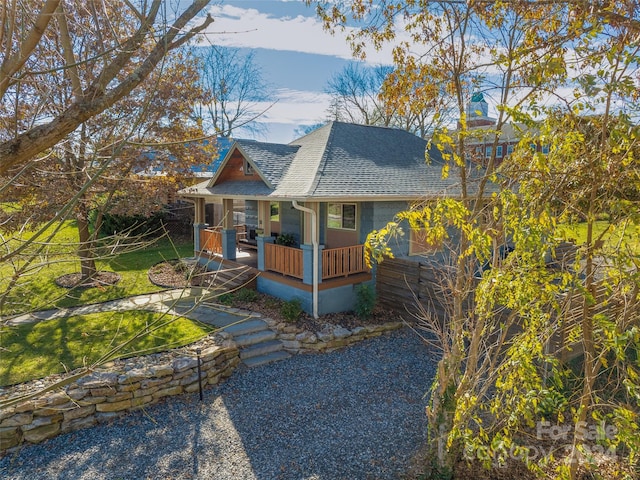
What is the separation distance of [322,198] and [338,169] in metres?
2.21

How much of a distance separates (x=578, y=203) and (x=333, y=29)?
5.22 m

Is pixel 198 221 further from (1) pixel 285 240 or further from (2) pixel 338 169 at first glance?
(2) pixel 338 169

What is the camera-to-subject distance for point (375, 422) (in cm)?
662

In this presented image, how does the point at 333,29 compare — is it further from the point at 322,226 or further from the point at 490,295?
the point at 322,226

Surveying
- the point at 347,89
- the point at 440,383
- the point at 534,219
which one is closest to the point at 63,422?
the point at 440,383

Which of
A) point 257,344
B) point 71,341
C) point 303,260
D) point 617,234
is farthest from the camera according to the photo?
point 303,260

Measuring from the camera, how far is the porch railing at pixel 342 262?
10795 millimetres

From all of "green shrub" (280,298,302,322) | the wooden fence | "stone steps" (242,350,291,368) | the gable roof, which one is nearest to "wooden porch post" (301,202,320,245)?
the gable roof

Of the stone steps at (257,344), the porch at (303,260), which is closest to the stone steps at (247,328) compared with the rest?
the stone steps at (257,344)

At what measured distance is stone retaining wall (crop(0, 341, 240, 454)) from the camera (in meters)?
6.46

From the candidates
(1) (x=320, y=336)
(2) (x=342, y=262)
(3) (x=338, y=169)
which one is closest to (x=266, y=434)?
(1) (x=320, y=336)

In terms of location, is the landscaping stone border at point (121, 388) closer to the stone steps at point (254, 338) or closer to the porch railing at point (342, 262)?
the stone steps at point (254, 338)

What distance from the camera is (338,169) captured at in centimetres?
1168

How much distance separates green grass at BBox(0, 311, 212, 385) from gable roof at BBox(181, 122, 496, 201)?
13.9ft
